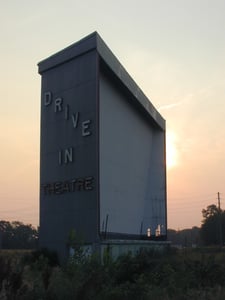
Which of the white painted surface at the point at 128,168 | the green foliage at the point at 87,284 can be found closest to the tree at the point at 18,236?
the white painted surface at the point at 128,168

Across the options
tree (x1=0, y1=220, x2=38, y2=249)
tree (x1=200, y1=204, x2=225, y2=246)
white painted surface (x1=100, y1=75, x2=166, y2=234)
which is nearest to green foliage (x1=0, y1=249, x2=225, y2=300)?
white painted surface (x1=100, y1=75, x2=166, y2=234)

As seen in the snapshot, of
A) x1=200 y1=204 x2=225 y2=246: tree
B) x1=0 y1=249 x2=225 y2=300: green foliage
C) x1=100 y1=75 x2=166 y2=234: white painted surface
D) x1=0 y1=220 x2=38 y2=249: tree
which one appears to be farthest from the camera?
x1=200 y1=204 x2=225 y2=246: tree

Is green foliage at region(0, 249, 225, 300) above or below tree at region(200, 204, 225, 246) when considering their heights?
below

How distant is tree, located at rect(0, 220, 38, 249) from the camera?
101494 millimetres

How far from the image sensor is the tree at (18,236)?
10149cm

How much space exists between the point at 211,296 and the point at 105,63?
100.0ft

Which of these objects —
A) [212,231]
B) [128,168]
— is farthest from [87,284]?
[212,231]

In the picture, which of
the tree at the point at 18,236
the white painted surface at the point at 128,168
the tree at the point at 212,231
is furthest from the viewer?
the tree at the point at 212,231

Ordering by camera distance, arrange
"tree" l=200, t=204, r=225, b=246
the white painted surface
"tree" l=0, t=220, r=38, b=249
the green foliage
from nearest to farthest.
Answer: the green foliage → the white painted surface → "tree" l=0, t=220, r=38, b=249 → "tree" l=200, t=204, r=225, b=246

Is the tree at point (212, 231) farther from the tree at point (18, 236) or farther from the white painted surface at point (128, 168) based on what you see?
the white painted surface at point (128, 168)

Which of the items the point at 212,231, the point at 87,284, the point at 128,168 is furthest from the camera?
the point at 212,231

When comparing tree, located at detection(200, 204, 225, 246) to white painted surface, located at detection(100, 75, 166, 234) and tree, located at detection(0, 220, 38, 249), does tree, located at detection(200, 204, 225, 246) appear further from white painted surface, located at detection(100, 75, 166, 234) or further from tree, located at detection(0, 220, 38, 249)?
white painted surface, located at detection(100, 75, 166, 234)

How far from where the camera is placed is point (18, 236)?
4318 inches

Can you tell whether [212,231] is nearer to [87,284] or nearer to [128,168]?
[128,168]
